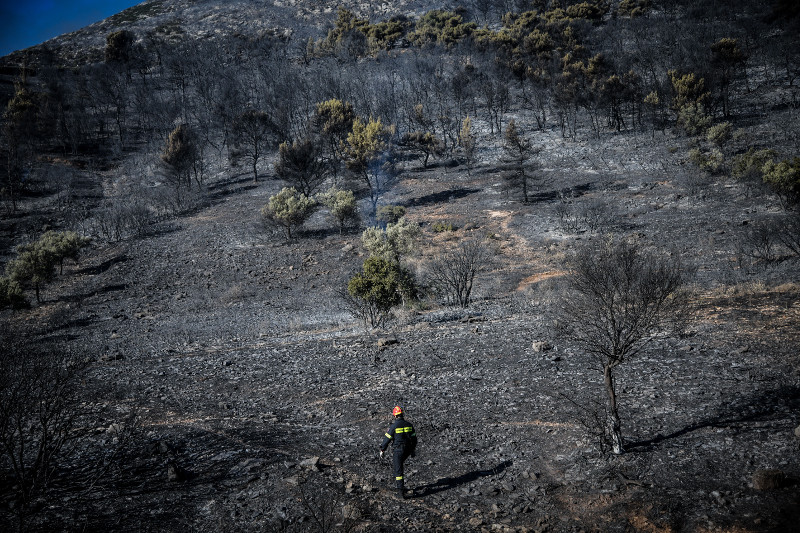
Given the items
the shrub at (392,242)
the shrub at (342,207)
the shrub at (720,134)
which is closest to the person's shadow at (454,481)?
the shrub at (392,242)

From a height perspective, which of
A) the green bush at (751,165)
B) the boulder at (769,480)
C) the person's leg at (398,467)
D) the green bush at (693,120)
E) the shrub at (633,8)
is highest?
the shrub at (633,8)

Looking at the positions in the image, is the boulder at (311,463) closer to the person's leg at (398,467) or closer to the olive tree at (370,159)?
the person's leg at (398,467)

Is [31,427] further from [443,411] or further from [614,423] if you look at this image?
[614,423]

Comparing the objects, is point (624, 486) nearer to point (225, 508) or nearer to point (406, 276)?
point (225, 508)

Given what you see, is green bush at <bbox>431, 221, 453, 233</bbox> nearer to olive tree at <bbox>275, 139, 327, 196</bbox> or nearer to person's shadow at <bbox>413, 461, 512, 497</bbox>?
olive tree at <bbox>275, 139, 327, 196</bbox>

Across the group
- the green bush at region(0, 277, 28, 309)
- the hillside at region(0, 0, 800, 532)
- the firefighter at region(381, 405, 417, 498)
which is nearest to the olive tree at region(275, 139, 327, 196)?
the hillside at region(0, 0, 800, 532)
